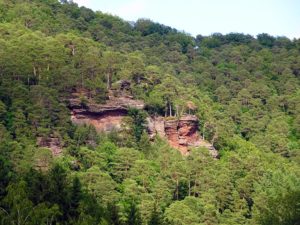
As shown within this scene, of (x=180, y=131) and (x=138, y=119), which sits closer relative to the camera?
(x=138, y=119)

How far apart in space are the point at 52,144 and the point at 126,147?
717cm

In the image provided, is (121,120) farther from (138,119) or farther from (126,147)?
(126,147)

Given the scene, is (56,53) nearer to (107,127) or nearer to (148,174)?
(107,127)

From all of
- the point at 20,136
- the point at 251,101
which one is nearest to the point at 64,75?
the point at 20,136

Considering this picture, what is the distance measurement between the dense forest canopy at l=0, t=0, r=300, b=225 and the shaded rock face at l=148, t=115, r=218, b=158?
1517mm

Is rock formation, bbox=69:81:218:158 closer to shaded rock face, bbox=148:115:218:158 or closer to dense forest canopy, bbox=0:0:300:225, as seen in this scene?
shaded rock face, bbox=148:115:218:158

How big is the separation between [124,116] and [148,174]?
34.0 feet

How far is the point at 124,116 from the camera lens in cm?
6241

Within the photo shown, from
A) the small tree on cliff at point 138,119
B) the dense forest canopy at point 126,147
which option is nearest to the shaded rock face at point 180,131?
the small tree on cliff at point 138,119

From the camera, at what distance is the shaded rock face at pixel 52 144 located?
2124 inches

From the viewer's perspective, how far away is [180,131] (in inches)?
2549

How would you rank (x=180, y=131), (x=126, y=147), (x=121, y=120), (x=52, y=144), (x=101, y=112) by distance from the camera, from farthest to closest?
(x=180, y=131) < (x=121, y=120) < (x=101, y=112) < (x=126, y=147) < (x=52, y=144)

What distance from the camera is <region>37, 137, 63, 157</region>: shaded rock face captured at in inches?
2124

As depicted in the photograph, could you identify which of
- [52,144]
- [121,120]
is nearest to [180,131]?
[121,120]
